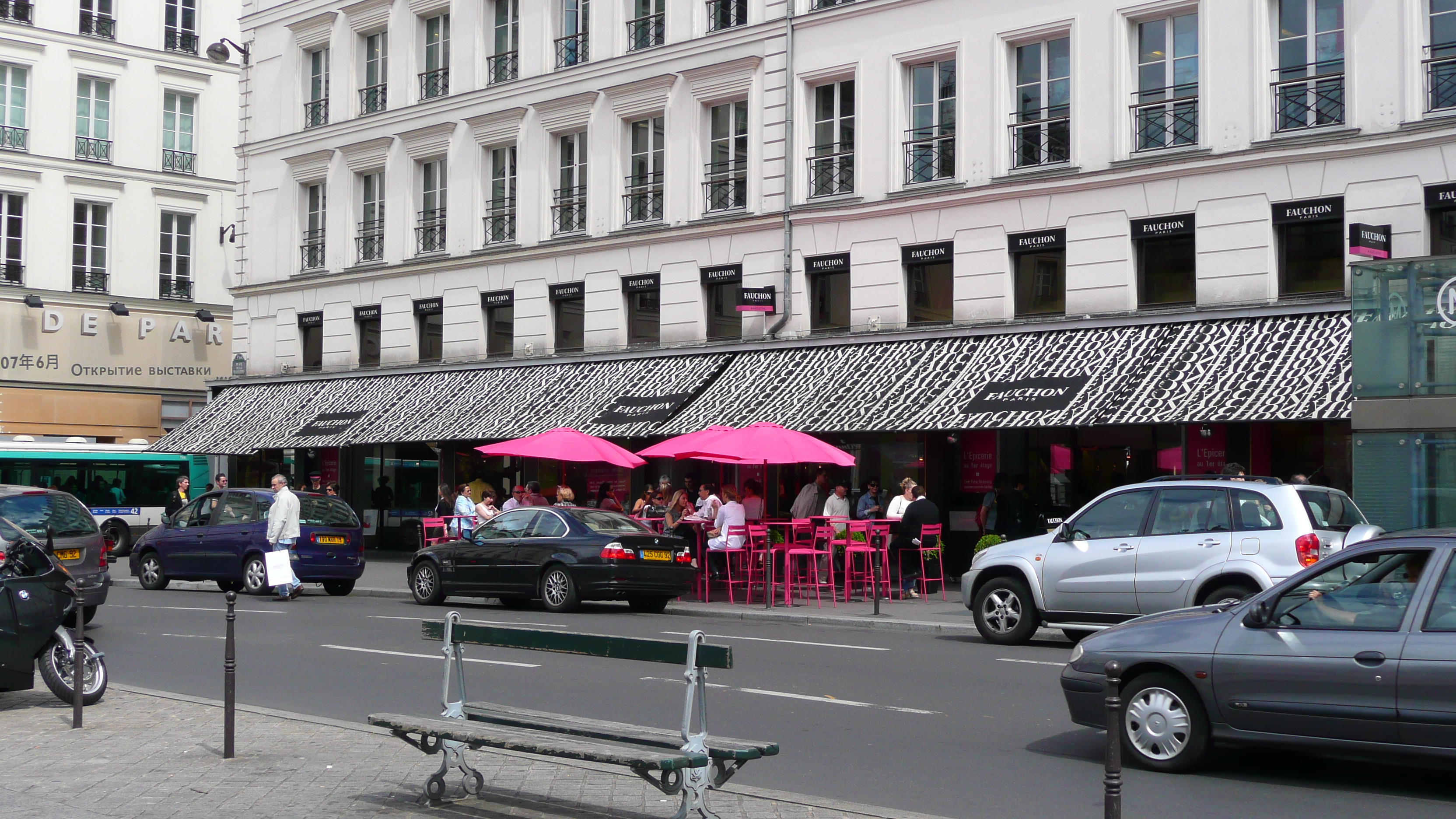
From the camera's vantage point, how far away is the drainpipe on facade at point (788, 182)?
2605 cm

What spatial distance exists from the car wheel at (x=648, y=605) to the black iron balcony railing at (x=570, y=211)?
11.3 m

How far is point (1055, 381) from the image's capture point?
2122cm

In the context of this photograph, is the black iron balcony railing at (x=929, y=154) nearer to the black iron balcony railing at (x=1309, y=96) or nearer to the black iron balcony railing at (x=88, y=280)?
the black iron balcony railing at (x=1309, y=96)

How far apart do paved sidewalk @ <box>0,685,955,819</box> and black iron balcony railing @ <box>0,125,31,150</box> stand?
36.4m

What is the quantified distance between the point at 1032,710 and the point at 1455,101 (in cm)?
1266

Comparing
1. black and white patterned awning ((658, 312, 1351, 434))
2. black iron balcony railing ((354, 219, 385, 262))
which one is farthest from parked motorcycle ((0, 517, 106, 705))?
black iron balcony railing ((354, 219, 385, 262))

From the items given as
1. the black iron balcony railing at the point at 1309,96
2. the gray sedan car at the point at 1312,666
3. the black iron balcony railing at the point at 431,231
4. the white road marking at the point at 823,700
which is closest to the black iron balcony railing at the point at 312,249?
the black iron balcony railing at the point at 431,231

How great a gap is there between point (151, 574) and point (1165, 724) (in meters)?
20.3

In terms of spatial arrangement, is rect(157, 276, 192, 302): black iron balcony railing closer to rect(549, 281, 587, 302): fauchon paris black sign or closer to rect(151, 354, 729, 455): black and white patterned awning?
rect(151, 354, 729, 455): black and white patterned awning

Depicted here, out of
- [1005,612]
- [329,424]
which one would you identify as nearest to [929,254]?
[1005,612]

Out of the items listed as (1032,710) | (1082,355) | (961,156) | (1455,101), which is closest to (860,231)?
(961,156)

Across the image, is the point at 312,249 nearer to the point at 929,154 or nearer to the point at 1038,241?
the point at 929,154

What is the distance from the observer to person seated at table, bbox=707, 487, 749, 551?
21.2 metres

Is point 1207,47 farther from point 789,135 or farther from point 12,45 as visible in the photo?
point 12,45
